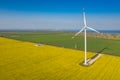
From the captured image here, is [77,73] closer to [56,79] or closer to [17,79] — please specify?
[56,79]

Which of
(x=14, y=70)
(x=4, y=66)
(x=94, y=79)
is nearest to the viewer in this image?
(x=94, y=79)

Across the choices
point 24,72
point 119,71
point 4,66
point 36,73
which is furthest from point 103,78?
point 4,66

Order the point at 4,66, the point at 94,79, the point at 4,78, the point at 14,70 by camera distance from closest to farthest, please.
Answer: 1. the point at 4,78
2. the point at 94,79
3. the point at 14,70
4. the point at 4,66

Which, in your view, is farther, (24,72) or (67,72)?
(67,72)

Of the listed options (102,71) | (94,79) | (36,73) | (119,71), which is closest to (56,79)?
(36,73)

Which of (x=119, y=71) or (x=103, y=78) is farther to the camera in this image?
(x=119, y=71)

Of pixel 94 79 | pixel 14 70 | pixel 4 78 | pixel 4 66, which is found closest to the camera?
pixel 4 78

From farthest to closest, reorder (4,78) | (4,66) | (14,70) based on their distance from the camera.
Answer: (4,66) < (14,70) < (4,78)

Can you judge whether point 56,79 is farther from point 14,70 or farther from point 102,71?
point 102,71
